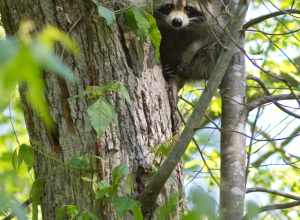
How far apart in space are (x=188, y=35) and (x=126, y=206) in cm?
226

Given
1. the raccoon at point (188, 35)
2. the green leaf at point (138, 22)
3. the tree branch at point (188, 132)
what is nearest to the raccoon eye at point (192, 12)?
the raccoon at point (188, 35)

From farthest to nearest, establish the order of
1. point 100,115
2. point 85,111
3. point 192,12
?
point 192,12 → point 85,111 → point 100,115

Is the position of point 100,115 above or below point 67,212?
above

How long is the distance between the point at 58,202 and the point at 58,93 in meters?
0.40

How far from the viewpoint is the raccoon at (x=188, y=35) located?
12.1 feet

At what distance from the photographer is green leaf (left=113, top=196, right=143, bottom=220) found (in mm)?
1817

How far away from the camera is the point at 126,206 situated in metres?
1.86

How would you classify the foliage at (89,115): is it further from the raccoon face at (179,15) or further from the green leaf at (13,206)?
the raccoon face at (179,15)

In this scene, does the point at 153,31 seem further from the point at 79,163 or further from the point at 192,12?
the point at 192,12

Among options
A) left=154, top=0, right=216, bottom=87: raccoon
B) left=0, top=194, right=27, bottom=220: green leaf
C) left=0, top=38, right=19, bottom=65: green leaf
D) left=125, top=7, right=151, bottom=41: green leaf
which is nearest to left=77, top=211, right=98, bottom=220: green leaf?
left=125, top=7, right=151, bottom=41: green leaf

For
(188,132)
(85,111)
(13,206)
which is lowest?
(13,206)

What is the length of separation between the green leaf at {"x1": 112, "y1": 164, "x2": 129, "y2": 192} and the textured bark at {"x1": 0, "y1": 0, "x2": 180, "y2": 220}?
12cm

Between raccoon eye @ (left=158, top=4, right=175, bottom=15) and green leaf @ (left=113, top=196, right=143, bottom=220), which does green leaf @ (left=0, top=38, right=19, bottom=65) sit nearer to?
green leaf @ (left=113, top=196, right=143, bottom=220)

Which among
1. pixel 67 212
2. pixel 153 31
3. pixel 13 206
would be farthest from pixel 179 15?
pixel 13 206
